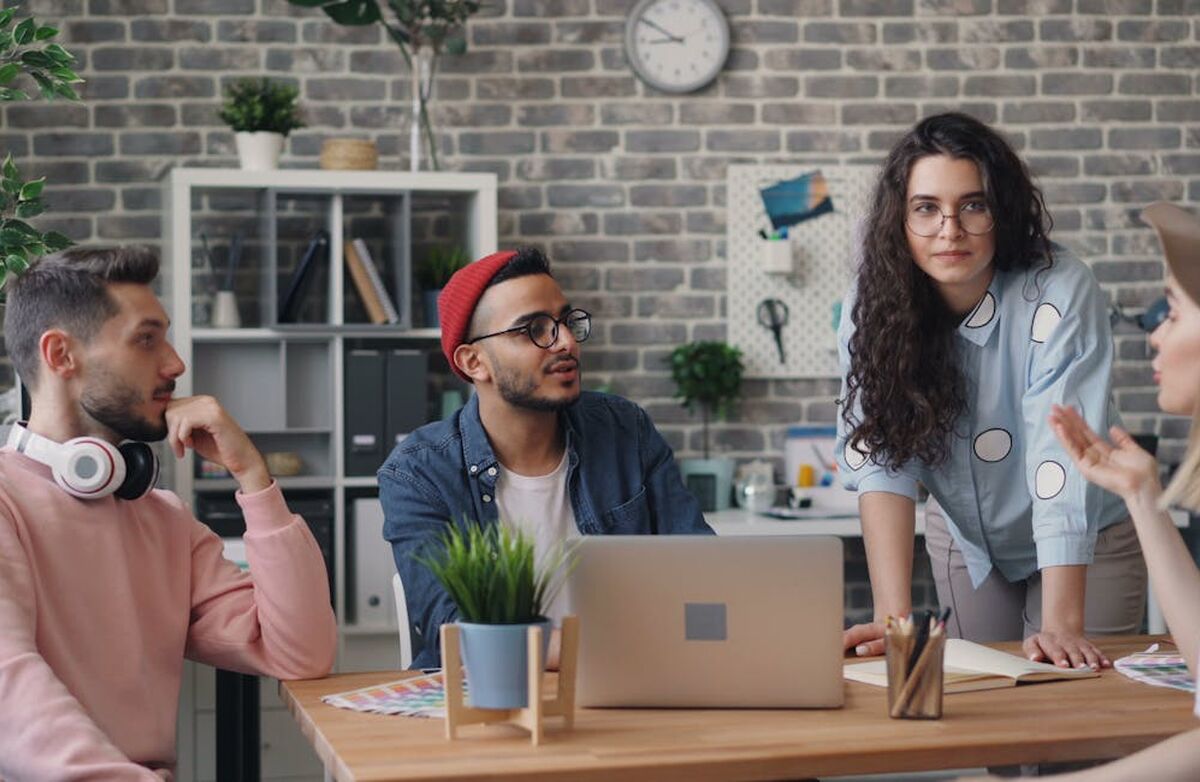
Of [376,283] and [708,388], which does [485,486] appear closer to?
[376,283]

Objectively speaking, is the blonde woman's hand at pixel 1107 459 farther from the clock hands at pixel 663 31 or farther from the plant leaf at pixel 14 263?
the clock hands at pixel 663 31

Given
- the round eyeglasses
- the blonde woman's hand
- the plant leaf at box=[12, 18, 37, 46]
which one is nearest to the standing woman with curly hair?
the round eyeglasses

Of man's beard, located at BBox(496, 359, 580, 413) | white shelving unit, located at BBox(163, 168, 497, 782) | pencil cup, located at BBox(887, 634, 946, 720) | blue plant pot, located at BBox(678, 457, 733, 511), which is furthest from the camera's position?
blue plant pot, located at BBox(678, 457, 733, 511)

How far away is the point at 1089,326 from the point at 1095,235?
9.22 feet

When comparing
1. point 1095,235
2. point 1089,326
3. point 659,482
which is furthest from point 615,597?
point 1095,235

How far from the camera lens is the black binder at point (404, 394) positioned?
4453mm

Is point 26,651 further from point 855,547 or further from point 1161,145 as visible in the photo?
point 1161,145

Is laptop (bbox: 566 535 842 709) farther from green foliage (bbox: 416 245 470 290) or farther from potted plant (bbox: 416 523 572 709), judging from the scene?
green foliage (bbox: 416 245 470 290)

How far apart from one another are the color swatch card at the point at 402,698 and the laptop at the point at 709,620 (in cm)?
19

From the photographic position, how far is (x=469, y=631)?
67.7 inches

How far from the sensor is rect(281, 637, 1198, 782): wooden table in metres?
1.61

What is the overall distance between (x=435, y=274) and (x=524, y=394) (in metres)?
2.18

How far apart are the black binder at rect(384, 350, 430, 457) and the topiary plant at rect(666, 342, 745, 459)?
2.79 ft

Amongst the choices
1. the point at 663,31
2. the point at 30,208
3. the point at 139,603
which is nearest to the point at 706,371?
the point at 663,31
